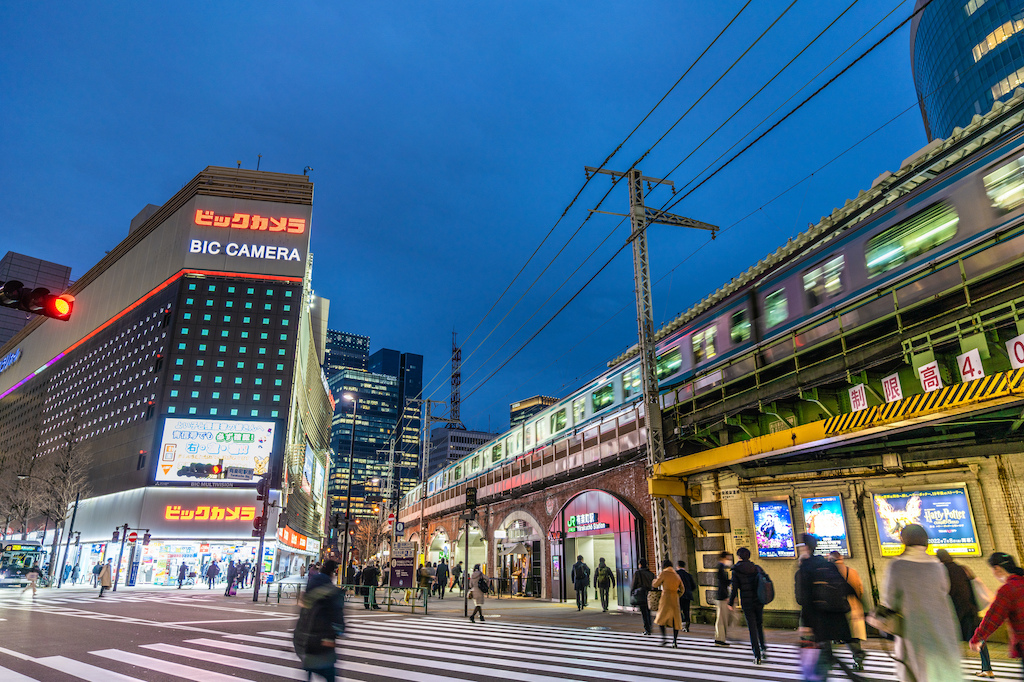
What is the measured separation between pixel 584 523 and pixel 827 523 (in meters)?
10.3

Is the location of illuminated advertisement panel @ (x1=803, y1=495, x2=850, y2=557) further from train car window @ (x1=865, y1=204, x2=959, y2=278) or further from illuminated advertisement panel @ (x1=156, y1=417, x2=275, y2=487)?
illuminated advertisement panel @ (x1=156, y1=417, x2=275, y2=487)

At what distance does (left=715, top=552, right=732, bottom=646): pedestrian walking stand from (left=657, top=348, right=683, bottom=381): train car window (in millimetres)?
9315

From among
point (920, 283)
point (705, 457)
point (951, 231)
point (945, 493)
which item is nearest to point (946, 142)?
point (951, 231)

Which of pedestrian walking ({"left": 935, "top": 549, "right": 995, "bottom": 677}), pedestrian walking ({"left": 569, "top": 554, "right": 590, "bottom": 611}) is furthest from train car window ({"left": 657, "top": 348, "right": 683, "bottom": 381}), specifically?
pedestrian walking ({"left": 935, "top": 549, "right": 995, "bottom": 677})

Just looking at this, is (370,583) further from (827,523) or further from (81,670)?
(827,523)

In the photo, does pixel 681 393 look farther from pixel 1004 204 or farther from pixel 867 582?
pixel 1004 204

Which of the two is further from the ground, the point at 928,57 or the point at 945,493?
the point at 928,57

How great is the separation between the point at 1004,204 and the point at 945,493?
5535mm

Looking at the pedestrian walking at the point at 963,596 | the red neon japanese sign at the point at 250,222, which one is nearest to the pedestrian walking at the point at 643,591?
the pedestrian walking at the point at 963,596

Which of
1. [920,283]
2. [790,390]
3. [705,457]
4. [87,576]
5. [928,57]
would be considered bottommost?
[87,576]

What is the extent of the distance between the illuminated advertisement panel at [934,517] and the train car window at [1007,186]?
531cm

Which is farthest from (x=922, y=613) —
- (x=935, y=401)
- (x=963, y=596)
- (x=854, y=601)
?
(x=935, y=401)

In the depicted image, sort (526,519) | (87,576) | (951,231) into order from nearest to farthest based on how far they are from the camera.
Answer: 1. (951,231)
2. (526,519)
3. (87,576)

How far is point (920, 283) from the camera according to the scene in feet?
36.5
